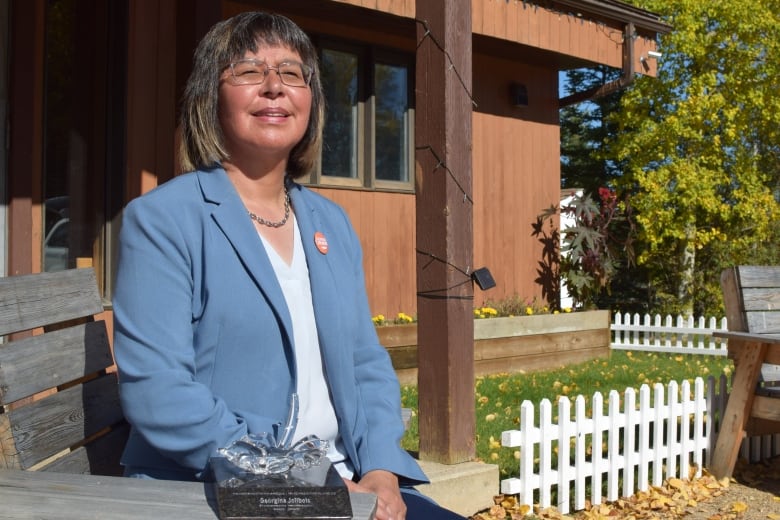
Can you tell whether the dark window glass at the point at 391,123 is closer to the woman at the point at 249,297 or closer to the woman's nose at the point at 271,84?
the woman at the point at 249,297

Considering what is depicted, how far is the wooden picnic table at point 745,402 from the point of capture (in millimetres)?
5473

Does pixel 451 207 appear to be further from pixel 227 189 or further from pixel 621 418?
pixel 227 189

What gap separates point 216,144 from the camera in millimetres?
2404

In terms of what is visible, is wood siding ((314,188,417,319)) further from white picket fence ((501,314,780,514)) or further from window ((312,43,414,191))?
white picket fence ((501,314,780,514))

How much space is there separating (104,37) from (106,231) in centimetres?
123

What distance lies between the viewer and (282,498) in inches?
60.9

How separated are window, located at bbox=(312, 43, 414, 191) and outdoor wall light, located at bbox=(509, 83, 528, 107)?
188cm

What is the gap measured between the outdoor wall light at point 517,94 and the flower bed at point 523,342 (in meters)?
2.69

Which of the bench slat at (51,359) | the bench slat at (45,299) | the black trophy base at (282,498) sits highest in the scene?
the bench slat at (45,299)

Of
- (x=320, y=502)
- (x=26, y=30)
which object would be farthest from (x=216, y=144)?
(x=26, y=30)

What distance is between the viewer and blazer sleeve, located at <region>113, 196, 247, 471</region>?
198cm

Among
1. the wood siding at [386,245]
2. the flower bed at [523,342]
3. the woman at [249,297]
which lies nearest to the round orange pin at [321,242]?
the woman at [249,297]

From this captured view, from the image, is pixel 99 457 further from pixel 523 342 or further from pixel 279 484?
pixel 523 342

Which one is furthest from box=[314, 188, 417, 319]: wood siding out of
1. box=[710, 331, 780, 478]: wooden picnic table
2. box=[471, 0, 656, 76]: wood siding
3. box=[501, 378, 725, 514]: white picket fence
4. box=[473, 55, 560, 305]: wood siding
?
box=[710, 331, 780, 478]: wooden picnic table
